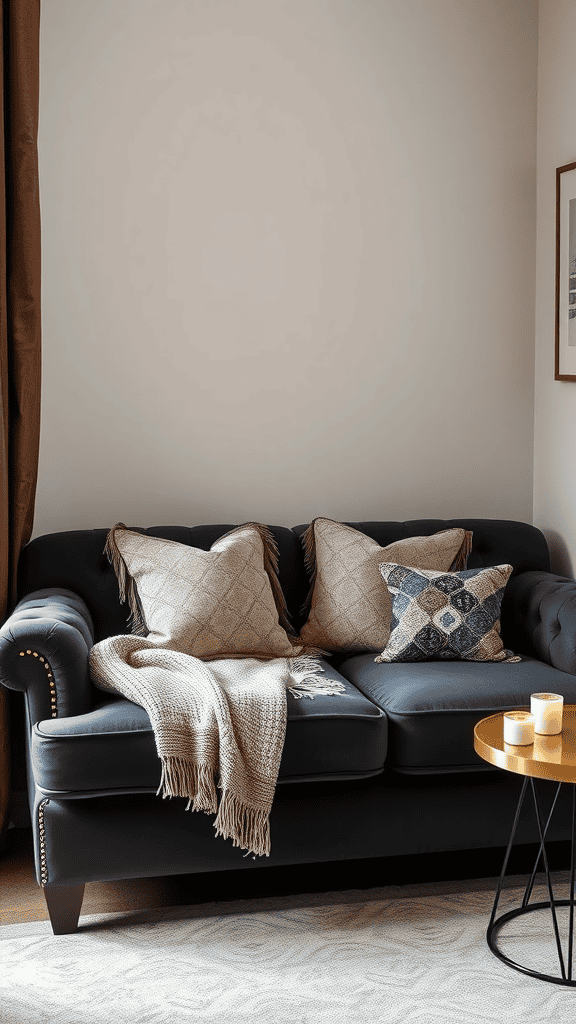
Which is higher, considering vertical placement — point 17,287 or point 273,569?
point 17,287

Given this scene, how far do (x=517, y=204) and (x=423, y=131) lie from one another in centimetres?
44

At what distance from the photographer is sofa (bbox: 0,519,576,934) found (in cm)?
227

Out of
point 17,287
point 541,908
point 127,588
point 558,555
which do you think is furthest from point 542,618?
point 17,287

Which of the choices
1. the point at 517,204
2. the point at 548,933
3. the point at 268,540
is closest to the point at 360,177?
the point at 517,204

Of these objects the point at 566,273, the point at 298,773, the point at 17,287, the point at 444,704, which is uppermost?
the point at 566,273

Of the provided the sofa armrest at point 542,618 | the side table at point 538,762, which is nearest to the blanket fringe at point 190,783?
the side table at point 538,762

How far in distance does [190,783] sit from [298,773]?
27 cm

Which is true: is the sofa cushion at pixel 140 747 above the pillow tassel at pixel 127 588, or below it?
below

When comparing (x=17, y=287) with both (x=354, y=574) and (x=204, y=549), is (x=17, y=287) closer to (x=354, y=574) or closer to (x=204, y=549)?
(x=204, y=549)

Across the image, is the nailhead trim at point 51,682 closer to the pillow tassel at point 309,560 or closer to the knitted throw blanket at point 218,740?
the knitted throw blanket at point 218,740

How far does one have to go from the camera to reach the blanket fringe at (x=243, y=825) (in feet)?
7.48

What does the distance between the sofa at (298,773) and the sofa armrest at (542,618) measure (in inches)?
1.0

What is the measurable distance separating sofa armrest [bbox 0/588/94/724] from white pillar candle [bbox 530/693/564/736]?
1.07 m

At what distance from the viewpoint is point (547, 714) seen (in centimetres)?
214
